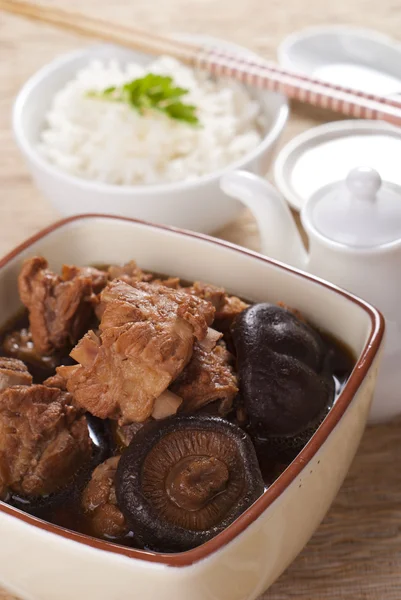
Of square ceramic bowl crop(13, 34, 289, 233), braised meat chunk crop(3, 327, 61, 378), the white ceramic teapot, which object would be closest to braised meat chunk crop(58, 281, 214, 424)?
braised meat chunk crop(3, 327, 61, 378)

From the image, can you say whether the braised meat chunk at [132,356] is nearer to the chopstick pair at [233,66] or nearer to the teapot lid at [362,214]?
the teapot lid at [362,214]

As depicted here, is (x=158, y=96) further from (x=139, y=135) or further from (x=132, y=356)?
(x=132, y=356)

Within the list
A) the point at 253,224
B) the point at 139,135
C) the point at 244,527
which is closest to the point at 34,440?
the point at 244,527

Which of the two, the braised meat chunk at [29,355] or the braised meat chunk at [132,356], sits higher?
the braised meat chunk at [132,356]

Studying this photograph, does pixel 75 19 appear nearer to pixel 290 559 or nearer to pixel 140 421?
pixel 140 421

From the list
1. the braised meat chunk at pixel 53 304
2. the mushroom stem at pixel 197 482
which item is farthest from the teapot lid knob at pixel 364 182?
the mushroom stem at pixel 197 482

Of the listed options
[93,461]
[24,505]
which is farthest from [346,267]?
[24,505]

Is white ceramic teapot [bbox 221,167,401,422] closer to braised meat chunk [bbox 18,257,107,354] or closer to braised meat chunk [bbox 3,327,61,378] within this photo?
braised meat chunk [bbox 18,257,107,354]
